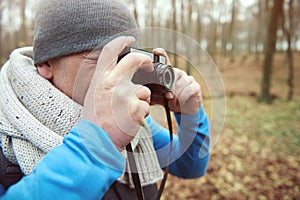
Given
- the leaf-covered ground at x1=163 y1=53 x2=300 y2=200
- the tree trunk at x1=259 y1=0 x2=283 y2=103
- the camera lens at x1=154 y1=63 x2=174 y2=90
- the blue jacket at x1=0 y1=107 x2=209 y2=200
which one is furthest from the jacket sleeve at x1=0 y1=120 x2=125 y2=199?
the tree trunk at x1=259 y1=0 x2=283 y2=103

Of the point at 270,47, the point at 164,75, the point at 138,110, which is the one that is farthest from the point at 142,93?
the point at 270,47

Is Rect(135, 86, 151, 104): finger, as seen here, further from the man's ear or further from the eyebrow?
the man's ear

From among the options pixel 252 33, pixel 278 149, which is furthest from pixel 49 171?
pixel 252 33

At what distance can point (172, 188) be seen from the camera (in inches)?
158

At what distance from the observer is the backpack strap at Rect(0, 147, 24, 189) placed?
2.80ft

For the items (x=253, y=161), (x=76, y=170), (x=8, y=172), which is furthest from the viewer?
(x=253, y=161)

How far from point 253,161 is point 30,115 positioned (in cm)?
465

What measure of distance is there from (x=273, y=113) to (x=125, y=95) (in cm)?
827

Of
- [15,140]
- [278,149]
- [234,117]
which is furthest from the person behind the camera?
[234,117]

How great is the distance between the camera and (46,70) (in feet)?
3.49

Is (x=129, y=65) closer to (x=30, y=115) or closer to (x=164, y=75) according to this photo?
(x=164, y=75)

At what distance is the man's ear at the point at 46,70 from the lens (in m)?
1.06

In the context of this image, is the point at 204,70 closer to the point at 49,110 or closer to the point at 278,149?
the point at 49,110

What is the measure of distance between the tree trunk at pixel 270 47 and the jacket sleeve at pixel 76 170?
8.84 metres
